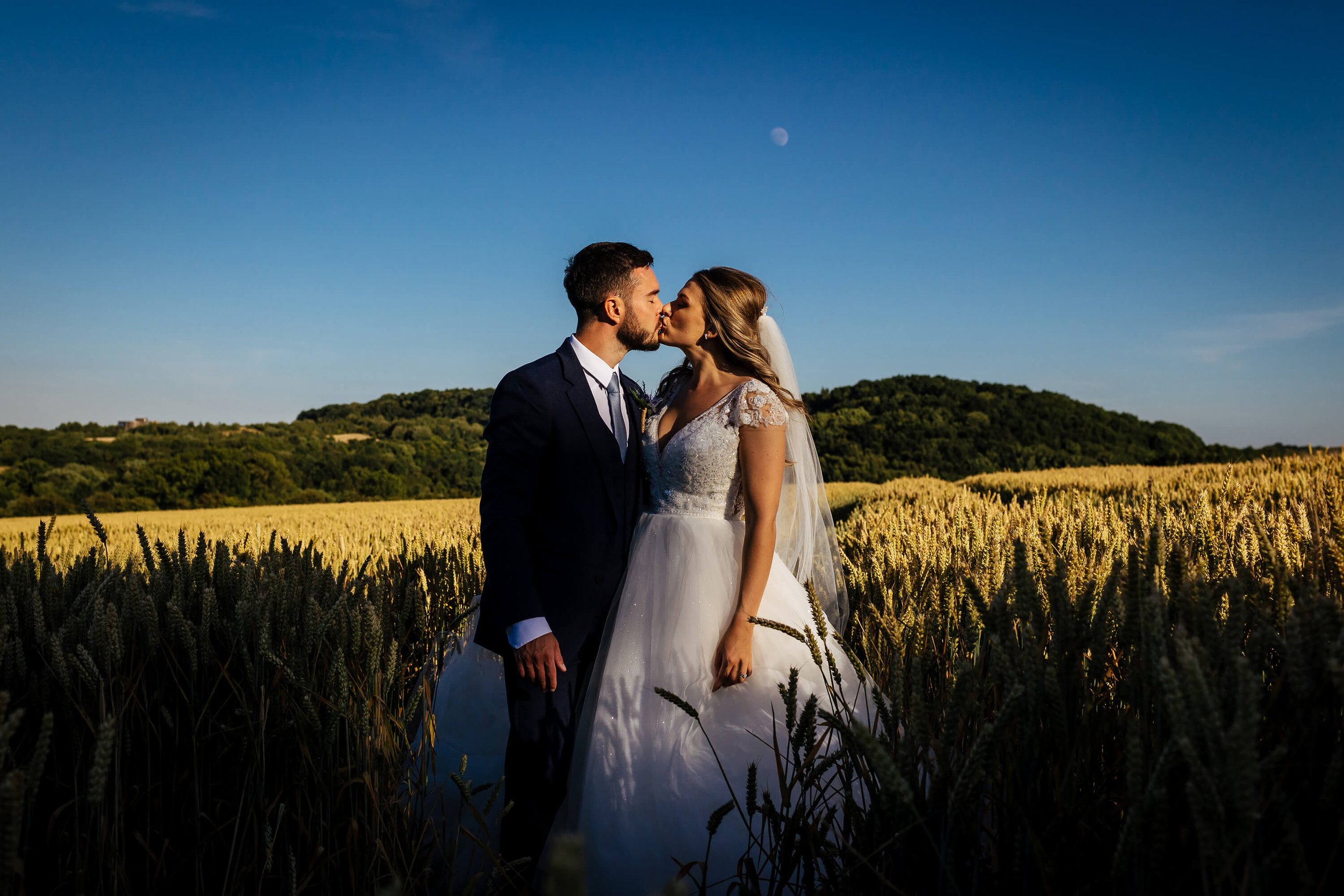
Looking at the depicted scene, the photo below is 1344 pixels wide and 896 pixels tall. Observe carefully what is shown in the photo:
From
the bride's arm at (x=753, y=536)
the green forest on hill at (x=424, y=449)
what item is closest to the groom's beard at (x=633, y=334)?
the bride's arm at (x=753, y=536)

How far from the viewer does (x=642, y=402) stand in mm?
3850

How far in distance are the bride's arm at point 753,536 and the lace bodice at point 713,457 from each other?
0.07 metres

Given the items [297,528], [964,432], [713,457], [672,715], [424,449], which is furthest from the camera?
[964,432]

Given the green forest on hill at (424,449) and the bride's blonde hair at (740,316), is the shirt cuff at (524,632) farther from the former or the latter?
the green forest on hill at (424,449)

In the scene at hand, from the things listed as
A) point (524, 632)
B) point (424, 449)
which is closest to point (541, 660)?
point (524, 632)

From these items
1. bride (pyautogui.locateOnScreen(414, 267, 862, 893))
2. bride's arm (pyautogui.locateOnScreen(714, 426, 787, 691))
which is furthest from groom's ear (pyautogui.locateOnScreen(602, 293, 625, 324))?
bride's arm (pyautogui.locateOnScreen(714, 426, 787, 691))

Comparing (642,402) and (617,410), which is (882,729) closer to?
(617,410)

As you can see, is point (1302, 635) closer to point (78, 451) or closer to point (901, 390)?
point (78, 451)

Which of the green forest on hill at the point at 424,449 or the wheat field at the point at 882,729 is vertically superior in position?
the green forest on hill at the point at 424,449

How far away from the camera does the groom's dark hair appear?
3307 mm

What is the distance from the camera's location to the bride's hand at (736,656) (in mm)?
2779

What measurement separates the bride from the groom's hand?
22 centimetres

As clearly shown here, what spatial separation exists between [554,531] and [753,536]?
2.71 feet

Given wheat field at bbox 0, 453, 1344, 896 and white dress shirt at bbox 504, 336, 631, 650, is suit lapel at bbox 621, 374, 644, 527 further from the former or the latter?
wheat field at bbox 0, 453, 1344, 896
